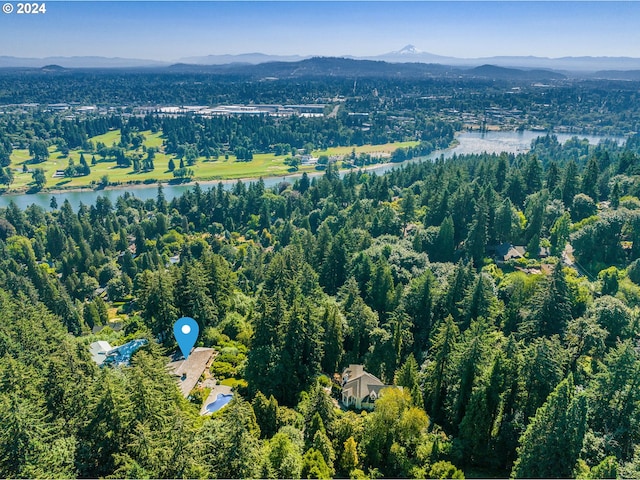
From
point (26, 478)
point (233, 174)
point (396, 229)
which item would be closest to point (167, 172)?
point (233, 174)

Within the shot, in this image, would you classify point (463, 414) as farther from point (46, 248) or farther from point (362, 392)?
point (46, 248)

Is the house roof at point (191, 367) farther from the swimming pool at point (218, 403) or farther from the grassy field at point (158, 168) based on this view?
the grassy field at point (158, 168)

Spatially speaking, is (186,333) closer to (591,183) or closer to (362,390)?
(362,390)

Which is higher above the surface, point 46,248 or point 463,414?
point 463,414

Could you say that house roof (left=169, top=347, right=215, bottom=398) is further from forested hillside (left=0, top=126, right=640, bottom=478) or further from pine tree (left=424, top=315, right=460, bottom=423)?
pine tree (left=424, top=315, right=460, bottom=423)

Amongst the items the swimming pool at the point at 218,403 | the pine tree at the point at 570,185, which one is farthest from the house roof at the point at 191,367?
the pine tree at the point at 570,185

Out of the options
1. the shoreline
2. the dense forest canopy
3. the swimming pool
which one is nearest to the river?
the shoreline
